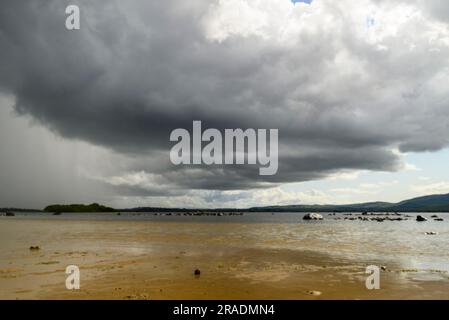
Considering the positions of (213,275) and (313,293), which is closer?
(313,293)

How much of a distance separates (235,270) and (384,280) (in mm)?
8412

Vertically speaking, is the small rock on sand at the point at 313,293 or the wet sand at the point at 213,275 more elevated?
the small rock on sand at the point at 313,293

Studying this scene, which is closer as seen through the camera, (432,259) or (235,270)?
(235,270)

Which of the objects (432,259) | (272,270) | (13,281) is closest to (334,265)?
(272,270)

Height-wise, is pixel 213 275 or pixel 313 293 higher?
pixel 313 293

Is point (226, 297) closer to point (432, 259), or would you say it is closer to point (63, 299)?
point (63, 299)

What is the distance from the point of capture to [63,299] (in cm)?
1414

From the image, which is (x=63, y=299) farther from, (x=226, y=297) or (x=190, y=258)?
(x=190, y=258)

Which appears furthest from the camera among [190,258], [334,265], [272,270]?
[190,258]

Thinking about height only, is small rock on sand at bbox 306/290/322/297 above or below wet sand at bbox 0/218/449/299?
above
